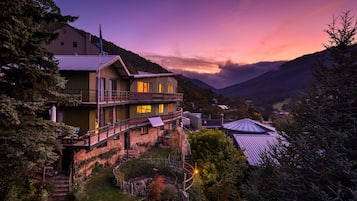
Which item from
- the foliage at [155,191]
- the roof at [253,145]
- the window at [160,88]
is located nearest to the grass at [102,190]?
the foliage at [155,191]

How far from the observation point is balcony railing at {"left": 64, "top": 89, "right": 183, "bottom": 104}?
66.6ft

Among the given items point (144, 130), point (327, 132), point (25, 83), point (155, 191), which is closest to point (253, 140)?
point (155, 191)

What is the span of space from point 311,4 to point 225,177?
1884 cm

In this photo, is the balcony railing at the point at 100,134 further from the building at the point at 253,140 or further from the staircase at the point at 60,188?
the building at the point at 253,140

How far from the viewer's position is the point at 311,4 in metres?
23.2

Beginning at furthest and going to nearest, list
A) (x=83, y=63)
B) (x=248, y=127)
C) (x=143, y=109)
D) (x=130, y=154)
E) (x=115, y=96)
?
(x=248, y=127) < (x=143, y=109) < (x=130, y=154) < (x=115, y=96) < (x=83, y=63)

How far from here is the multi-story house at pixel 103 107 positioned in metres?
19.5

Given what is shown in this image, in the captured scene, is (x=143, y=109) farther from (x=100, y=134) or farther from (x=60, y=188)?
(x=60, y=188)

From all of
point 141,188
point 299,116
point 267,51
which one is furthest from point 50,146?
point 267,51

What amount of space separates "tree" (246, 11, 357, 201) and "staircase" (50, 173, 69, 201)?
13.4m

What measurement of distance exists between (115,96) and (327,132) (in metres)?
20.8

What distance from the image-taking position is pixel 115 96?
81.7 ft

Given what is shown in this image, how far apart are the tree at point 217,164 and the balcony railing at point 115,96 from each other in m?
9.18

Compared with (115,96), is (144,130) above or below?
below
